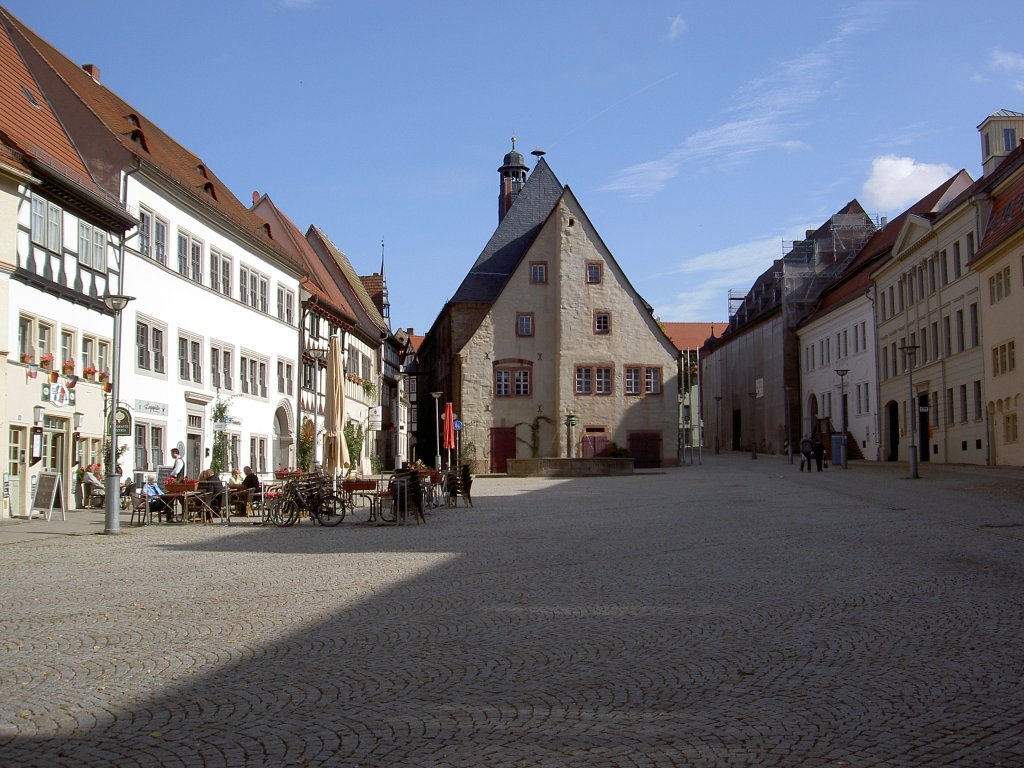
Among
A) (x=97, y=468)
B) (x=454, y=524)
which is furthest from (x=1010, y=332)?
(x=97, y=468)

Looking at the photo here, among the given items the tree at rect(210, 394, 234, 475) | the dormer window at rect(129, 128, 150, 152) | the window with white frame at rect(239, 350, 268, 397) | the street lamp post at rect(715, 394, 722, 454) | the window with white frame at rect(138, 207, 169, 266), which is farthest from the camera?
the street lamp post at rect(715, 394, 722, 454)

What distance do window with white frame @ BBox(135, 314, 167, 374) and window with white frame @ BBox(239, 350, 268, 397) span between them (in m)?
6.74

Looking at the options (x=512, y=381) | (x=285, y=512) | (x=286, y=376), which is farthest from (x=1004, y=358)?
(x=285, y=512)

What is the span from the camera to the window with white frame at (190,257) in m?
34.3

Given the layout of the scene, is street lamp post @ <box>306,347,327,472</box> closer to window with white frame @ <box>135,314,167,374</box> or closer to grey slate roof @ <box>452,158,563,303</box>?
window with white frame @ <box>135,314,167,374</box>

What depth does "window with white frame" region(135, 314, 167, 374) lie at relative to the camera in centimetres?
3088

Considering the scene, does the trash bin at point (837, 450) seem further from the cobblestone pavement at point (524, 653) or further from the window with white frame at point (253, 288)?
the cobblestone pavement at point (524, 653)

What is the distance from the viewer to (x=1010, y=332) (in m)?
40.7

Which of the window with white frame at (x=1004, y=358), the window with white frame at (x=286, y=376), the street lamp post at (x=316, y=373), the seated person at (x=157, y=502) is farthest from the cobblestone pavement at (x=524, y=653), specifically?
the street lamp post at (x=316, y=373)

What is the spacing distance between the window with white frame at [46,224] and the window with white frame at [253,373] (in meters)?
13.6

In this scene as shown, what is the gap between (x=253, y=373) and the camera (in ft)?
135

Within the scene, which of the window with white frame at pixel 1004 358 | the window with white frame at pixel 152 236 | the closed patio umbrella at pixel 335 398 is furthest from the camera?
the window with white frame at pixel 1004 358

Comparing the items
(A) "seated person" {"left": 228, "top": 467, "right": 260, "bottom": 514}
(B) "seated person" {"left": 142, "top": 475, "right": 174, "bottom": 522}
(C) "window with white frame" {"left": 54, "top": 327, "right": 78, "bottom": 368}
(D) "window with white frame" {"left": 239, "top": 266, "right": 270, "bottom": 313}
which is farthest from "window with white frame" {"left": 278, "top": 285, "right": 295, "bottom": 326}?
(B) "seated person" {"left": 142, "top": 475, "right": 174, "bottom": 522}

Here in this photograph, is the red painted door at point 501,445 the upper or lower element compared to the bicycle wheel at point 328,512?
upper
